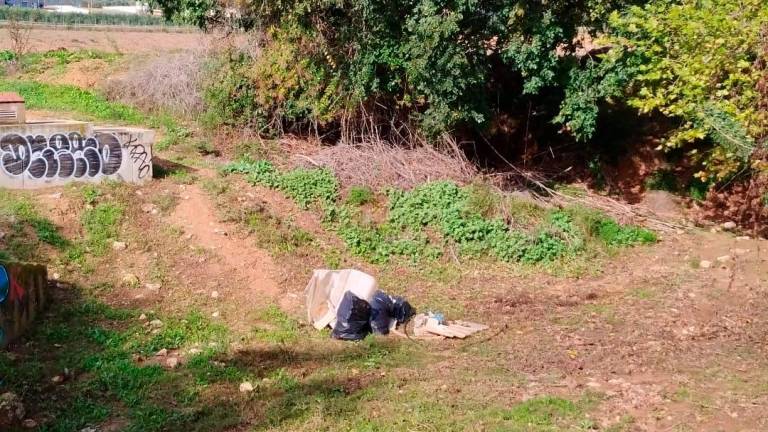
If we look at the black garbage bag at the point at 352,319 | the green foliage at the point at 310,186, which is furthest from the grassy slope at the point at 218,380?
the green foliage at the point at 310,186

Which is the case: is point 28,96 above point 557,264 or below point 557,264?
above

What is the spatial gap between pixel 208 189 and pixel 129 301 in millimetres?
2766

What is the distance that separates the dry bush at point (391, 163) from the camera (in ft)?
38.7

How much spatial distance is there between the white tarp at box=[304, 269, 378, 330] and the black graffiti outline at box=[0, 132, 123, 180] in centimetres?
404

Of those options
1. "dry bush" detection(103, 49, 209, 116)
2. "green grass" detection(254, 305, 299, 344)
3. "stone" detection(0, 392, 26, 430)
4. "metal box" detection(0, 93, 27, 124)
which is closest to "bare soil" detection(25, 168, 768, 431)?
"green grass" detection(254, 305, 299, 344)

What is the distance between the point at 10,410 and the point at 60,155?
17.7 ft

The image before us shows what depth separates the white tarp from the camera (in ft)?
27.5

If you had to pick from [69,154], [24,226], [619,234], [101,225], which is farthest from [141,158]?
[619,234]

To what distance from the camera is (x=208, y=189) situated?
36.2 feet

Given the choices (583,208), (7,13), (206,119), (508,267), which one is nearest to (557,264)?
(508,267)

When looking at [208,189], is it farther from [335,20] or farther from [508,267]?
[508,267]

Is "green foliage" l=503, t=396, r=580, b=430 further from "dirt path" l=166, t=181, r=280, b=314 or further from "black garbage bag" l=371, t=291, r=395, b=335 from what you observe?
"dirt path" l=166, t=181, r=280, b=314

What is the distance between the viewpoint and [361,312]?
811cm

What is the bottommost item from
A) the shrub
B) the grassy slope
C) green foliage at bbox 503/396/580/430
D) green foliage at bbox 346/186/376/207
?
the grassy slope
